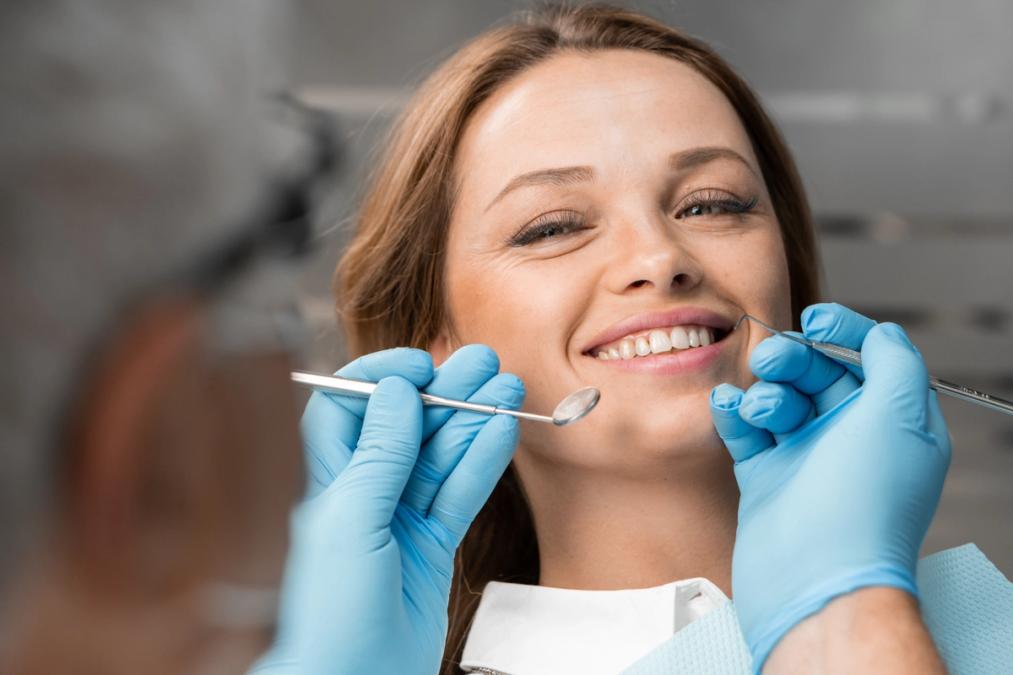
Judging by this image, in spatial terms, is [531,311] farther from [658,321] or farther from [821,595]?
[821,595]

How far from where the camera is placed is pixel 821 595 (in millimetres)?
1214

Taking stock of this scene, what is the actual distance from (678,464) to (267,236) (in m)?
1.19

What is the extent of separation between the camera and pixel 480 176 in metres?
1.76

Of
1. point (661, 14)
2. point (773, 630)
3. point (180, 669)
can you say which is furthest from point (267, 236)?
point (661, 14)

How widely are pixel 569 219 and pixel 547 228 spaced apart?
4cm

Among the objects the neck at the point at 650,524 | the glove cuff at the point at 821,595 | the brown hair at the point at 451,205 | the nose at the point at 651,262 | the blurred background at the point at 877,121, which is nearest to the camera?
the glove cuff at the point at 821,595

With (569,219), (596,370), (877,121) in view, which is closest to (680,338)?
(596,370)

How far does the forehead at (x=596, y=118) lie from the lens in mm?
1637

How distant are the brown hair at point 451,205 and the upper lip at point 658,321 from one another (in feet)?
1.32

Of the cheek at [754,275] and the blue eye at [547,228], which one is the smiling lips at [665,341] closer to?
the cheek at [754,275]

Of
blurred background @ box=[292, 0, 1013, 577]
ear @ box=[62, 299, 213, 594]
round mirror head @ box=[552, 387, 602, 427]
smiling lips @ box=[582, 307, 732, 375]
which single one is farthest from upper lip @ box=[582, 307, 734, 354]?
blurred background @ box=[292, 0, 1013, 577]

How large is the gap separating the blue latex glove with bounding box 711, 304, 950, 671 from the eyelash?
30cm

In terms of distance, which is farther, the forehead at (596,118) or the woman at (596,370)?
the forehead at (596,118)

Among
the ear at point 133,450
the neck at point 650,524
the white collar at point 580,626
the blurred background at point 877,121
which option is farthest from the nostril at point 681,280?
the blurred background at point 877,121
